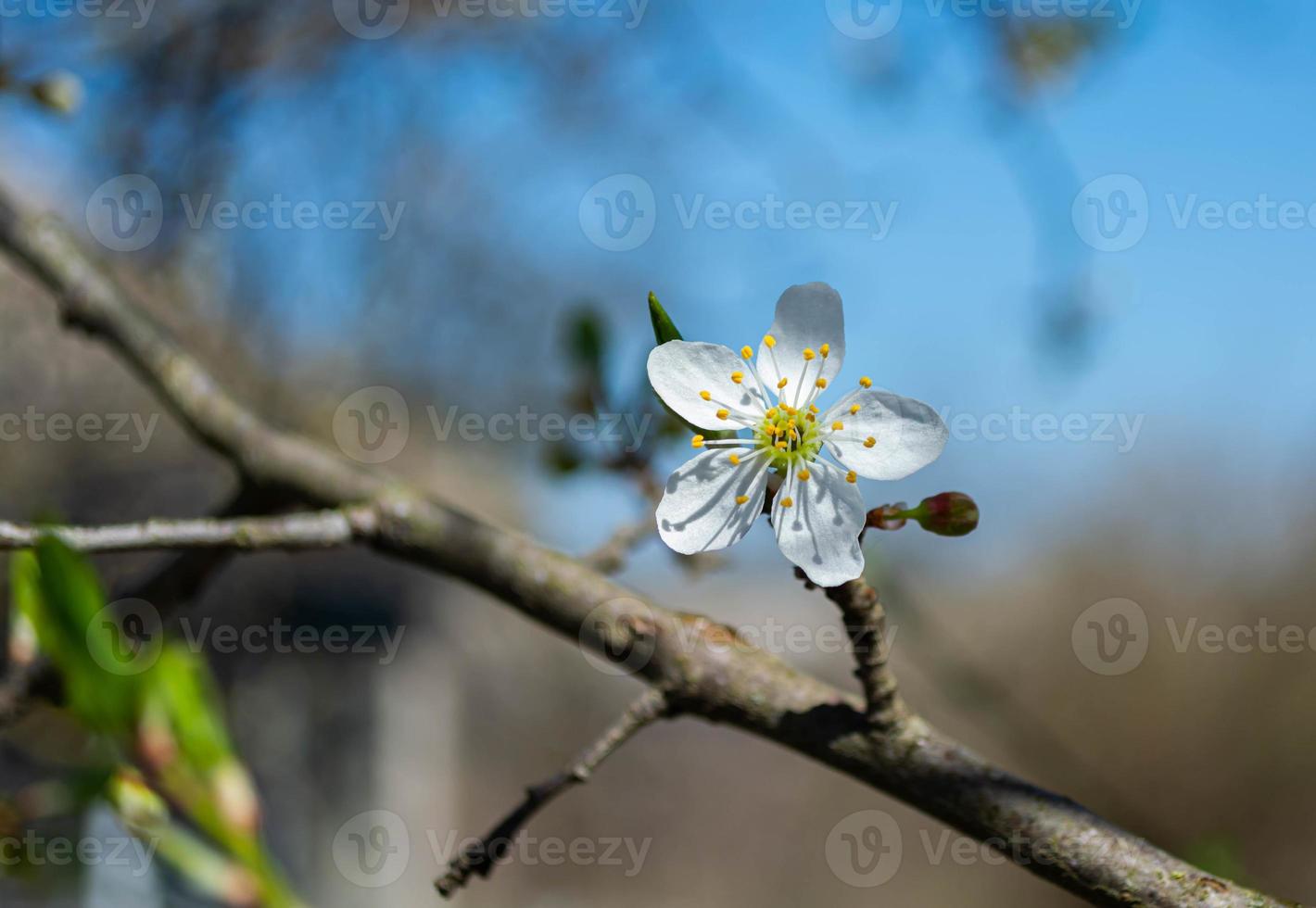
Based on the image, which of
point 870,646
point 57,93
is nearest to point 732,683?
point 870,646

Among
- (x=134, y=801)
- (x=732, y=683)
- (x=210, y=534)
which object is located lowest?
(x=134, y=801)

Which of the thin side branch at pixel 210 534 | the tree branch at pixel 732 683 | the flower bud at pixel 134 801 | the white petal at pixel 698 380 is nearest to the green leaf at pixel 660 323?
the white petal at pixel 698 380

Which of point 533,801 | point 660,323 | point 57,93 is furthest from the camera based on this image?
point 57,93

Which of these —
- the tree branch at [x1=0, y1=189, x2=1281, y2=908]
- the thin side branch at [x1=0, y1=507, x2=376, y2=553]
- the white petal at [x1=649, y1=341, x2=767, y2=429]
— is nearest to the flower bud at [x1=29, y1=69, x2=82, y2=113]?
Answer: the tree branch at [x1=0, y1=189, x2=1281, y2=908]

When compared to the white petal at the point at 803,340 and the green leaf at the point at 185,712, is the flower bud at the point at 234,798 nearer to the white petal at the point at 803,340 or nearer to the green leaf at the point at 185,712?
the green leaf at the point at 185,712

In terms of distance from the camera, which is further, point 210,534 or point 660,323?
point 210,534

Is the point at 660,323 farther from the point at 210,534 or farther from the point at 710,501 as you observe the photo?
the point at 210,534

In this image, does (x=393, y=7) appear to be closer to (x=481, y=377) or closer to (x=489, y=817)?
(x=481, y=377)

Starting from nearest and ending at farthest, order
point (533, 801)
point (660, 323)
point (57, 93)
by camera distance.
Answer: point (660, 323) < point (533, 801) < point (57, 93)
